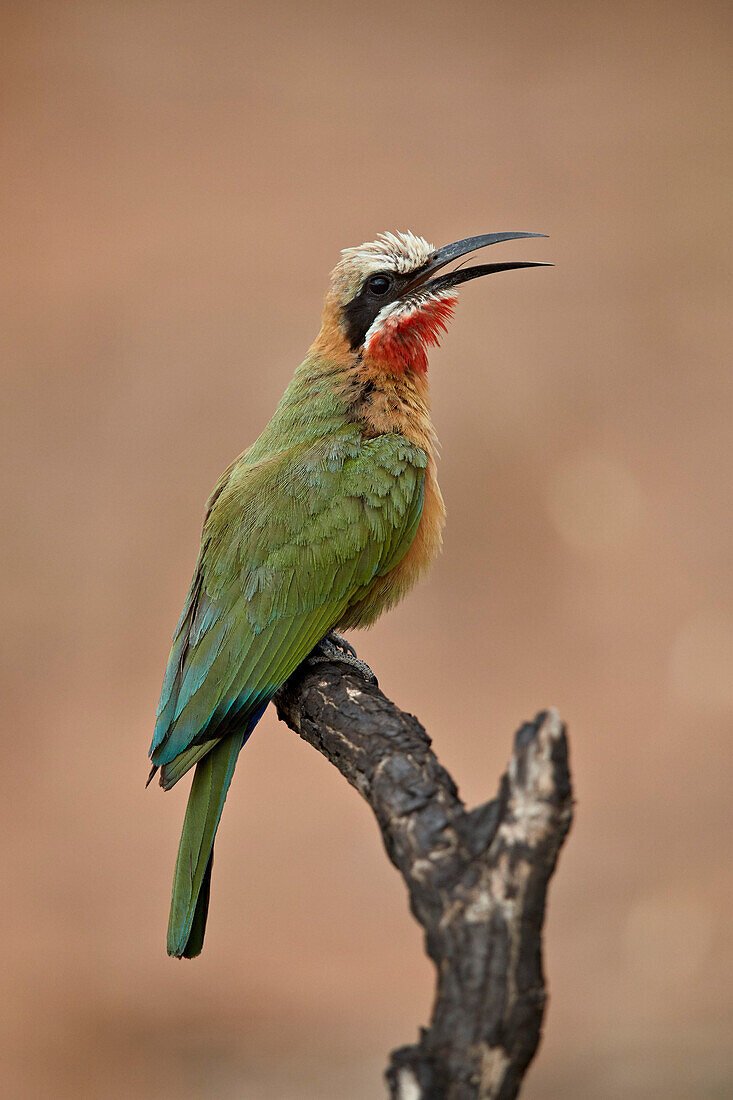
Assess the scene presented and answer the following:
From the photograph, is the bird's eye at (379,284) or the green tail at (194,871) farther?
the bird's eye at (379,284)

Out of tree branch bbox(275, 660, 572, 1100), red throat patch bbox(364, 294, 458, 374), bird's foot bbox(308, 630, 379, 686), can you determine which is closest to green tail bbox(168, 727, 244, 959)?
bird's foot bbox(308, 630, 379, 686)

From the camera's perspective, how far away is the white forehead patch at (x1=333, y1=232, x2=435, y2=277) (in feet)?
8.03

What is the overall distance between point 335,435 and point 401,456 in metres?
0.16

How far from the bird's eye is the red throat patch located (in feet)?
0.20

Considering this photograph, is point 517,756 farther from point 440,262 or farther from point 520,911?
point 440,262

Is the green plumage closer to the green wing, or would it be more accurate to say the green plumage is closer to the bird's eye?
the green wing

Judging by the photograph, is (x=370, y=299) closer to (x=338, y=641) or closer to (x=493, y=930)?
(x=338, y=641)

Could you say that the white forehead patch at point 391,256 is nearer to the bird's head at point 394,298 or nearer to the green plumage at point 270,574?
the bird's head at point 394,298

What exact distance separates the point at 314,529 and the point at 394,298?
0.64 meters

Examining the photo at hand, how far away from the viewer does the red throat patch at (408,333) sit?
2428 mm

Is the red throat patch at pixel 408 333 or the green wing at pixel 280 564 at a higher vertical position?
the red throat patch at pixel 408 333

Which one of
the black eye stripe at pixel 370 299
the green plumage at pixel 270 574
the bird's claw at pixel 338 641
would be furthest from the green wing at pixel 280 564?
the black eye stripe at pixel 370 299

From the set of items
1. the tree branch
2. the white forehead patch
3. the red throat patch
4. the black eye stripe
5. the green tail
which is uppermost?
the white forehead patch

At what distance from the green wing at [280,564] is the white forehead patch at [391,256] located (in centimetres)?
42
